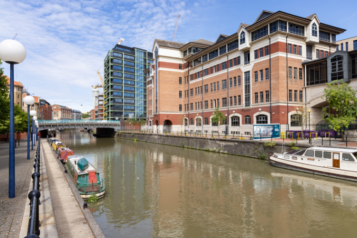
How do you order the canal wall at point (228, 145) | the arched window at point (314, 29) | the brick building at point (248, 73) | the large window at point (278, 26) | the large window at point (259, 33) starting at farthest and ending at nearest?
the large window at point (259, 33)
the arched window at point (314, 29)
the brick building at point (248, 73)
the large window at point (278, 26)
the canal wall at point (228, 145)

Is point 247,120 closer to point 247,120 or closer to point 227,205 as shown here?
point 247,120

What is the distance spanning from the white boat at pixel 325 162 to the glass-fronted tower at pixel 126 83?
88240 mm

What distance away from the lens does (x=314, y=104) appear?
36344 mm

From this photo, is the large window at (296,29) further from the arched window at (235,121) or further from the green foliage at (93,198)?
the green foliage at (93,198)

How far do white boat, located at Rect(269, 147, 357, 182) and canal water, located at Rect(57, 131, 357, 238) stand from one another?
0.74 meters

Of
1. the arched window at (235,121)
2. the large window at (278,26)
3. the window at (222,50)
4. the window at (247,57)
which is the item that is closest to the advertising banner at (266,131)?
the arched window at (235,121)

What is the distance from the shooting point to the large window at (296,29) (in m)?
37.1

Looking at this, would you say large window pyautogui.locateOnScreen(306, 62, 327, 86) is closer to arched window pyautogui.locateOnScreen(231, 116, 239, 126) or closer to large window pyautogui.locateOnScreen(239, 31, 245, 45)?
large window pyautogui.locateOnScreen(239, 31, 245, 45)

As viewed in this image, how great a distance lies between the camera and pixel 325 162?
63.7ft

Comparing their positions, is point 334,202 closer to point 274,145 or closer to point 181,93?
point 274,145

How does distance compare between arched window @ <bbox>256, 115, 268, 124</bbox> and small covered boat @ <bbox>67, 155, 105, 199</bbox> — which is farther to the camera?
arched window @ <bbox>256, 115, 268, 124</bbox>

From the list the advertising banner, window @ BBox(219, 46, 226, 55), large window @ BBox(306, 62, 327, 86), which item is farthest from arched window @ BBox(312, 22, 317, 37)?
the advertising banner

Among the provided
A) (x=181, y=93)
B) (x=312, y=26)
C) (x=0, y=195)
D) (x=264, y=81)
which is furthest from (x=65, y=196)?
(x=181, y=93)

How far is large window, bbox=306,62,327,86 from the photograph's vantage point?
117ft
